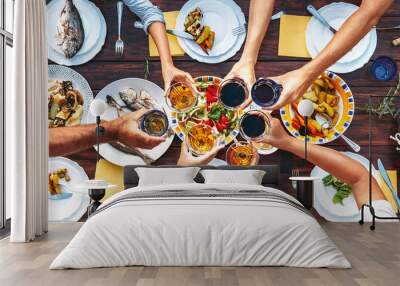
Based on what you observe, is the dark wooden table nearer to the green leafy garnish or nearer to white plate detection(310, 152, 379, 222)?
white plate detection(310, 152, 379, 222)

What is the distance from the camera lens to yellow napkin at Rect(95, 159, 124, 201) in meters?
6.86

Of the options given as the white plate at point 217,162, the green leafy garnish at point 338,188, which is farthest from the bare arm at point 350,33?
the white plate at point 217,162

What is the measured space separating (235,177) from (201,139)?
871 millimetres

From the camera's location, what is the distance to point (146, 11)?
6848 mm

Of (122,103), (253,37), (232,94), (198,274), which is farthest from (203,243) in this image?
(253,37)

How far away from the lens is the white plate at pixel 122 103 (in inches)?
270

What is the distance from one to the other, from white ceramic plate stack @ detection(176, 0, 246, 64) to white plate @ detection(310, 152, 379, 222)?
1835 mm

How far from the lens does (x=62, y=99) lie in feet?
22.6

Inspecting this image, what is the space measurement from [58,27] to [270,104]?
9.30ft

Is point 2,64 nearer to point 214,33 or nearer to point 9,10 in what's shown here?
point 9,10

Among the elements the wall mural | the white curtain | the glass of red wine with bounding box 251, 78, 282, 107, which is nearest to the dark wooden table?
the wall mural

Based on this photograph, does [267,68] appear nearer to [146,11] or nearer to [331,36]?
[331,36]

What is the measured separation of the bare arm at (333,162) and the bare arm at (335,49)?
398 mm

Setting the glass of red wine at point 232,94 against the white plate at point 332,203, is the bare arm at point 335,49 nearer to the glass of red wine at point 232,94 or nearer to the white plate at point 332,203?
the glass of red wine at point 232,94
